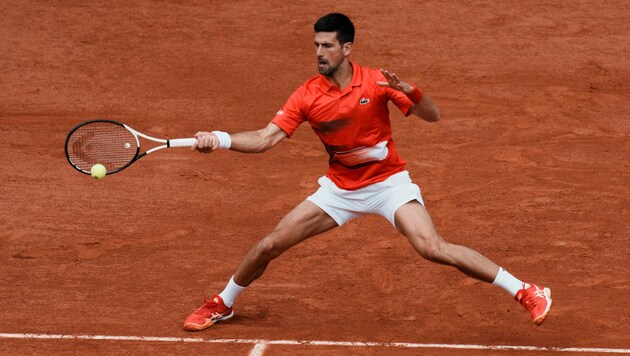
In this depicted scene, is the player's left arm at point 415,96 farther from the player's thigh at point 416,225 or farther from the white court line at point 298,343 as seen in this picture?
the white court line at point 298,343

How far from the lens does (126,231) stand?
38.3 feet

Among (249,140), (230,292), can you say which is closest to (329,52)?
(249,140)

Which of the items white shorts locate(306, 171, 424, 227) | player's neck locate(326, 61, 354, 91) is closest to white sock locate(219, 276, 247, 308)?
white shorts locate(306, 171, 424, 227)

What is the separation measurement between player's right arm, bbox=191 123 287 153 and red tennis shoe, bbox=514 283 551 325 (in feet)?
7.48

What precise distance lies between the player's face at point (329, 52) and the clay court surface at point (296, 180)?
2.24 metres

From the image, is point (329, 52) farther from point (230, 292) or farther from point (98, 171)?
point (230, 292)

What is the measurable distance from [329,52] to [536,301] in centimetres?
253

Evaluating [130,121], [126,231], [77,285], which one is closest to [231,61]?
[130,121]

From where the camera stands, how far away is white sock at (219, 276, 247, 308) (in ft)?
31.7

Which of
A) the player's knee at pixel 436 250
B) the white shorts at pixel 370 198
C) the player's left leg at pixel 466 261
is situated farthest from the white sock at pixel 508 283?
the white shorts at pixel 370 198

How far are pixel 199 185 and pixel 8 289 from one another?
9.70ft

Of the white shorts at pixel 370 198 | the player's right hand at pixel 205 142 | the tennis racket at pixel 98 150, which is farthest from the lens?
the tennis racket at pixel 98 150

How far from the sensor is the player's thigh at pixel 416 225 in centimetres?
872

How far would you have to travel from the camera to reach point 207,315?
31.7 ft
